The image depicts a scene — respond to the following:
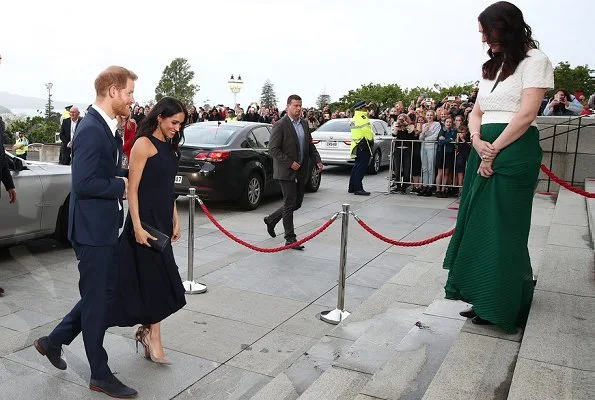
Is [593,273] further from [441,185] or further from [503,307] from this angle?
[441,185]

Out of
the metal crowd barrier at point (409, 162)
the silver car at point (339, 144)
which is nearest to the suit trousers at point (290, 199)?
the metal crowd barrier at point (409, 162)

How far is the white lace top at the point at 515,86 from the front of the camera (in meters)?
3.44

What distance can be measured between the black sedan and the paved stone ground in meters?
0.84

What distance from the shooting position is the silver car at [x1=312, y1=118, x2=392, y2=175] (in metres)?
16.1

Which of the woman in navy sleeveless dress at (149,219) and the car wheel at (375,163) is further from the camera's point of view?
the car wheel at (375,163)

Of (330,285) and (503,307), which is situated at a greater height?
(503,307)

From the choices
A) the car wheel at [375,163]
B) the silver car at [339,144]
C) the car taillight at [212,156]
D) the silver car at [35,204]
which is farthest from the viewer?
the car wheel at [375,163]

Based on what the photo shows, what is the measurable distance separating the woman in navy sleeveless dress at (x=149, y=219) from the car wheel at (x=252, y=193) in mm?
6603

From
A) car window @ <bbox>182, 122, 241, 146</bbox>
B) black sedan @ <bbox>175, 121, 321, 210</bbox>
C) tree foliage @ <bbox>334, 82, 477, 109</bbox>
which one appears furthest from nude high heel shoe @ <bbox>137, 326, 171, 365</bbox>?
tree foliage @ <bbox>334, 82, 477, 109</bbox>

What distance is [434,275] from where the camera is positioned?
616 centimetres

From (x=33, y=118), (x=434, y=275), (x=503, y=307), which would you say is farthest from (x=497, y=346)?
(x=33, y=118)

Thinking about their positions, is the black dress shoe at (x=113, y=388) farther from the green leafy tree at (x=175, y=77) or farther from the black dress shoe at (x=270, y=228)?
the green leafy tree at (x=175, y=77)

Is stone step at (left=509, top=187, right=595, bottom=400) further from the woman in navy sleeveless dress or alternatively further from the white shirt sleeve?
the woman in navy sleeveless dress

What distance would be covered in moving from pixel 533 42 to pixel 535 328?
1.71m
